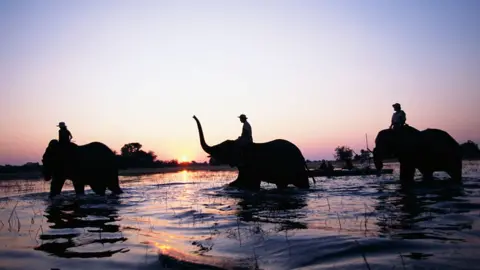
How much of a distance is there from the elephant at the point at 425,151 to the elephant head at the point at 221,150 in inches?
262

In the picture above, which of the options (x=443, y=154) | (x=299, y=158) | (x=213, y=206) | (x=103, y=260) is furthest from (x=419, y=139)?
(x=103, y=260)

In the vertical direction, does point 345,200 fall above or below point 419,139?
below

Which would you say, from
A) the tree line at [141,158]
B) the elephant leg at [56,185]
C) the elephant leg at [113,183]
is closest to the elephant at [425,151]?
the elephant leg at [113,183]

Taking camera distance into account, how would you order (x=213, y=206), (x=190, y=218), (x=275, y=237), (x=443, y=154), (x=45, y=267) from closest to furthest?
1. (x=45, y=267)
2. (x=275, y=237)
3. (x=190, y=218)
4. (x=213, y=206)
5. (x=443, y=154)

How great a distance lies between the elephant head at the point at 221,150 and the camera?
58.6 ft

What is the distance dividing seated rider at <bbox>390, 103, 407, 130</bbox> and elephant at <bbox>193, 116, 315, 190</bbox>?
4.07m

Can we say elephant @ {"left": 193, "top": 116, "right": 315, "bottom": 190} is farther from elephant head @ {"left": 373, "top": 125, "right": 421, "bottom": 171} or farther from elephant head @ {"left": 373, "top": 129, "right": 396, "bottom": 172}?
elephant head @ {"left": 373, "top": 125, "right": 421, "bottom": 171}

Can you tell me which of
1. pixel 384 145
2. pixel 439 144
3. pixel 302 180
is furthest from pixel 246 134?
pixel 439 144

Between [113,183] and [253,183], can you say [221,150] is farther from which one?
[113,183]

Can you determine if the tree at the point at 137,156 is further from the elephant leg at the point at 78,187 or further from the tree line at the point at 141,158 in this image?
the elephant leg at the point at 78,187

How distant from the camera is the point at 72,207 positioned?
12953 mm

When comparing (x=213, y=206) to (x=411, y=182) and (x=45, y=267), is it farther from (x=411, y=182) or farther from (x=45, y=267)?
(x=411, y=182)

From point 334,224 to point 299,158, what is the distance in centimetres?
1012

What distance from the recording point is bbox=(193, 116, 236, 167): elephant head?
17.9 meters
